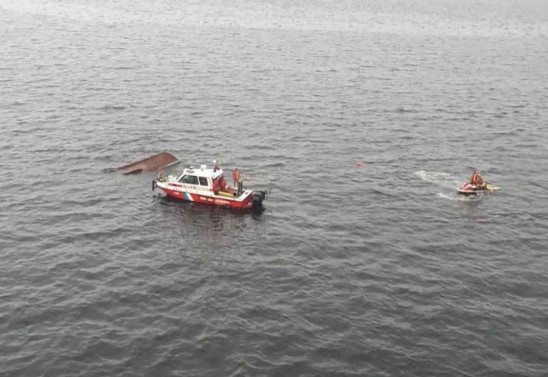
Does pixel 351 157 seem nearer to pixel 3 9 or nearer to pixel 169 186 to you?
pixel 169 186

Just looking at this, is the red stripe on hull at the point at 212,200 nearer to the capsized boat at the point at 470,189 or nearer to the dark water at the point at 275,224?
the dark water at the point at 275,224

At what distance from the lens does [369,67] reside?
101 m

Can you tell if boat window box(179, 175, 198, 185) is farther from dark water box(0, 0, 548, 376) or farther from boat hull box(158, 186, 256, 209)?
dark water box(0, 0, 548, 376)

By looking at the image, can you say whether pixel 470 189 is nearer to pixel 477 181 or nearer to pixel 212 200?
pixel 477 181

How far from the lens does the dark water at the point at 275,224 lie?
31.4 m

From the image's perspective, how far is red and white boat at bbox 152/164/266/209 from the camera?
4697 centimetres

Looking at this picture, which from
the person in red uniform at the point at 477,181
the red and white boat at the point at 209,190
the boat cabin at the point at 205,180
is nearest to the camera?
the red and white boat at the point at 209,190

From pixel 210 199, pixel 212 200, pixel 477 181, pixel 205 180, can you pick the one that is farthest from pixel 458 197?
pixel 205 180

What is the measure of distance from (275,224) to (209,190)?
674 centimetres

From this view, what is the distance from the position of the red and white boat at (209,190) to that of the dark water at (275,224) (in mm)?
1041

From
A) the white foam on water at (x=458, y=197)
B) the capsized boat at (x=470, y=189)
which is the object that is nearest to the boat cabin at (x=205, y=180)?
the white foam on water at (x=458, y=197)

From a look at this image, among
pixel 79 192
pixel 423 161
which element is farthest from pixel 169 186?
pixel 423 161

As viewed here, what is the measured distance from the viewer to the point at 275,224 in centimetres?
4550

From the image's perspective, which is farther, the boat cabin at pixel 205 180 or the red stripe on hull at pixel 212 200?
the boat cabin at pixel 205 180
